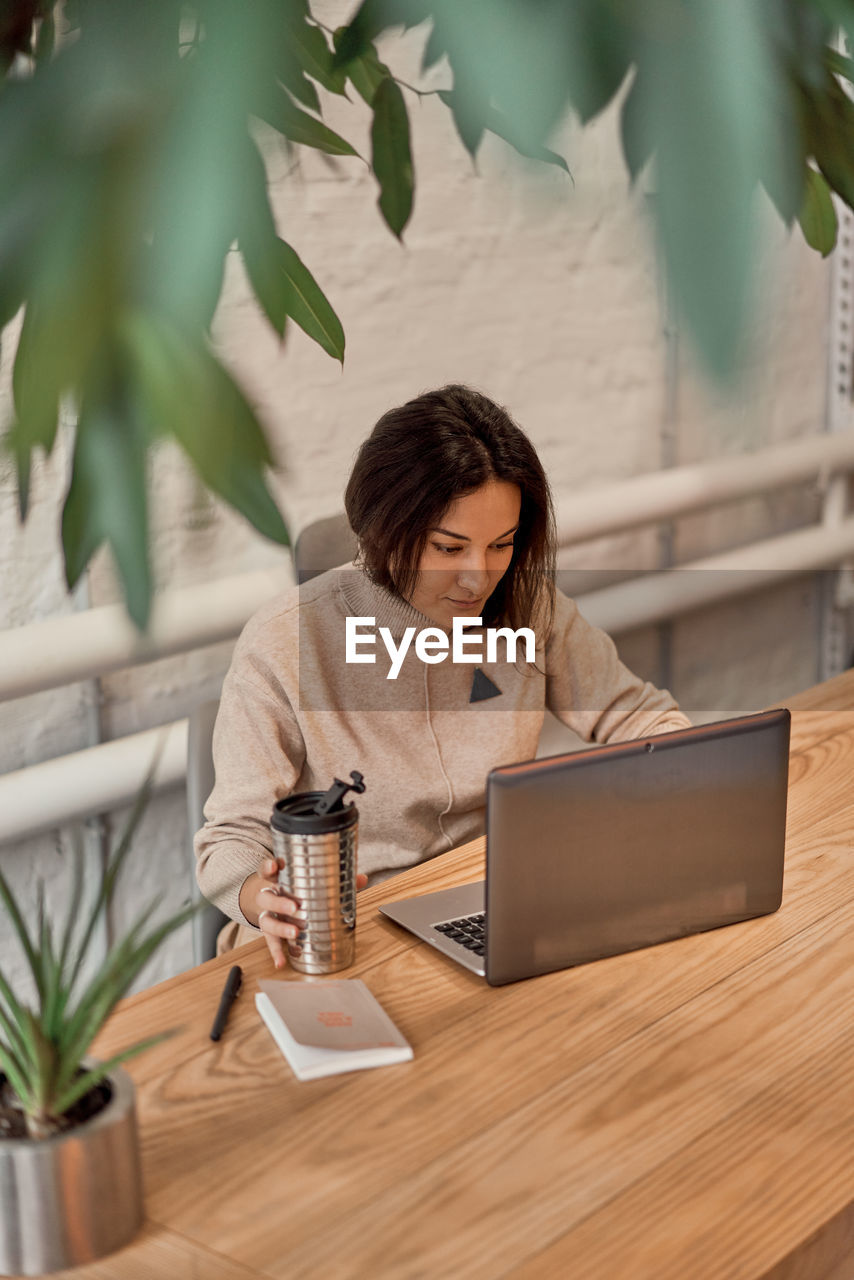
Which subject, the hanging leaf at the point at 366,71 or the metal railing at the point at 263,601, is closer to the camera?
the hanging leaf at the point at 366,71

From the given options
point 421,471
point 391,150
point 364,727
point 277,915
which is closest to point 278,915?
point 277,915

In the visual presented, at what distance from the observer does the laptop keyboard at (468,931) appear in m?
1.19

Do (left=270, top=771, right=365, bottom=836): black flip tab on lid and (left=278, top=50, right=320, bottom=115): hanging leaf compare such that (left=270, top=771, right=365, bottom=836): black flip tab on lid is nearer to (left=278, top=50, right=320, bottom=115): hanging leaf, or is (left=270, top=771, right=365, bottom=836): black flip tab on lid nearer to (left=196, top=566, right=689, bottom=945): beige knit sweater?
(left=196, top=566, right=689, bottom=945): beige knit sweater

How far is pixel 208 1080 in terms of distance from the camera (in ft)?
3.27

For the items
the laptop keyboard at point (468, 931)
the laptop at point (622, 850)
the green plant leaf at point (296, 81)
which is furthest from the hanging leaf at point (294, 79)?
the laptop keyboard at point (468, 931)

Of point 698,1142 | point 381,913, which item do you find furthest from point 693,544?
point 698,1142

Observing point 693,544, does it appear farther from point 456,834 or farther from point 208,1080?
point 208,1080

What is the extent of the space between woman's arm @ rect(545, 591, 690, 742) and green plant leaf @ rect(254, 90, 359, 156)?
1.52 metres

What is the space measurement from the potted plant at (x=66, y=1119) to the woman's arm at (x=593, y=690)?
3.33 feet

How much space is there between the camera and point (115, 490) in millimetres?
194

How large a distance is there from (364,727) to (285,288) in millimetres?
1369

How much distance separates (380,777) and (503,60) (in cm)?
139

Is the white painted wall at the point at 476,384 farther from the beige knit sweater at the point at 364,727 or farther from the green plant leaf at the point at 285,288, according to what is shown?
the beige knit sweater at the point at 364,727

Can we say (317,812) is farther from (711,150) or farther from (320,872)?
(711,150)
